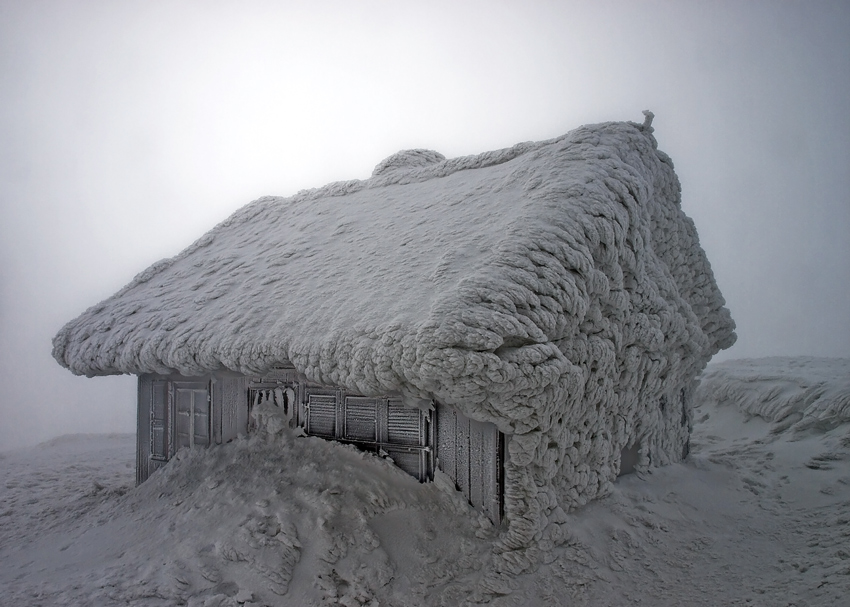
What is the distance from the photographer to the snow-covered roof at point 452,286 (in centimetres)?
309

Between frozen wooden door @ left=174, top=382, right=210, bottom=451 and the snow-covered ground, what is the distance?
19 cm

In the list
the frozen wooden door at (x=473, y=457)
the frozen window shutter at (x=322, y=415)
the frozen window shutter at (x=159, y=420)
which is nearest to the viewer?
the frozen wooden door at (x=473, y=457)

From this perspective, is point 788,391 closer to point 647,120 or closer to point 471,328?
point 647,120

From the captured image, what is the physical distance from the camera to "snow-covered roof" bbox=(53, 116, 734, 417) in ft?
10.1

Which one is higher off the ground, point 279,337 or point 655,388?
point 279,337

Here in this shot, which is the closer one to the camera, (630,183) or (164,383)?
(630,183)

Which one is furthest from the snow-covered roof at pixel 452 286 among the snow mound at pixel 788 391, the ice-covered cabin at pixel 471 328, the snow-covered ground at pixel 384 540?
the snow mound at pixel 788 391

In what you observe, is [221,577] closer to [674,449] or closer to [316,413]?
[316,413]

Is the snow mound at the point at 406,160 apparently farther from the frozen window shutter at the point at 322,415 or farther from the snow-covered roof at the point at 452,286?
the frozen window shutter at the point at 322,415

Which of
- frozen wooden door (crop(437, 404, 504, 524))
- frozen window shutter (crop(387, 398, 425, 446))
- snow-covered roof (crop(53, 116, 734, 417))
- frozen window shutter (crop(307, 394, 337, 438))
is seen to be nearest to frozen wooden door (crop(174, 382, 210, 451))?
snow-covered roof (crop(53, 116, 734, 417))

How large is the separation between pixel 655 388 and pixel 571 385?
1665mm

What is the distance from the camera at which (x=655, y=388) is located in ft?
15.2

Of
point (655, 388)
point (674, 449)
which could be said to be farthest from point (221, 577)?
point (674, 449)

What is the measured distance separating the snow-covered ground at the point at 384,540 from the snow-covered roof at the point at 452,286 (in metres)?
0.81
